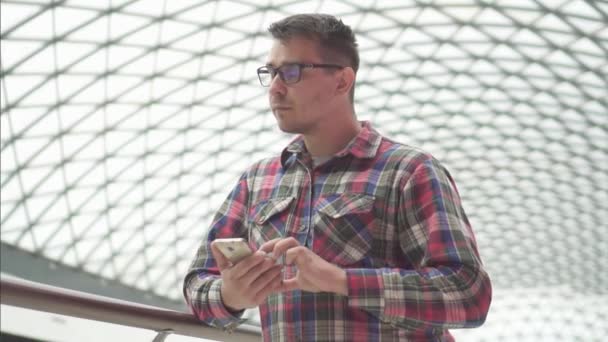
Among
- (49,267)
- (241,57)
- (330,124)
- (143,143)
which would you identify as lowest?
(49,267)

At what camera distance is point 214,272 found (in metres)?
3.95

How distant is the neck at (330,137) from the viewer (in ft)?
13.0

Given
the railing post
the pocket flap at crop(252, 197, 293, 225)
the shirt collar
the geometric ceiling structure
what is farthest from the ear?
the geometric ceiling structure

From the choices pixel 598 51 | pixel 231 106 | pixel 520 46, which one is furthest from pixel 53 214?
pixel 598 51

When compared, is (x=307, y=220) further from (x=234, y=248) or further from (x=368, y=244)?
(x=234, y=248)

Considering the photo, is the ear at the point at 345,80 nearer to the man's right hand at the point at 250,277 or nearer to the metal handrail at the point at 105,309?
the man's right hand at the point at 250,277

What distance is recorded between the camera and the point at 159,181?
1294 inches

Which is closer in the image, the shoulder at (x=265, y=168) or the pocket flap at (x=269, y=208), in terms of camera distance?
the pocket flap at (x=269, y=208)

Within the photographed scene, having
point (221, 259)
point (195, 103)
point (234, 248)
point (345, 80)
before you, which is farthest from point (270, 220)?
point (195, 103)

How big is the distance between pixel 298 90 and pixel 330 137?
39 cm

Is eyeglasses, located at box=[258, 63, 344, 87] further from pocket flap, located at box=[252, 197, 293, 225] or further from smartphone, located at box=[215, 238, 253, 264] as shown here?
smartphone, located at box=[215, 238, 253, 264]

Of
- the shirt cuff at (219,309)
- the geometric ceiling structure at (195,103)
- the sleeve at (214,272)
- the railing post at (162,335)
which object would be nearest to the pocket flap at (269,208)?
the sleeve at (214,272)

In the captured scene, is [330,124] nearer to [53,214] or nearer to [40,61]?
[40,61]

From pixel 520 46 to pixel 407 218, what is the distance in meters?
26.1
